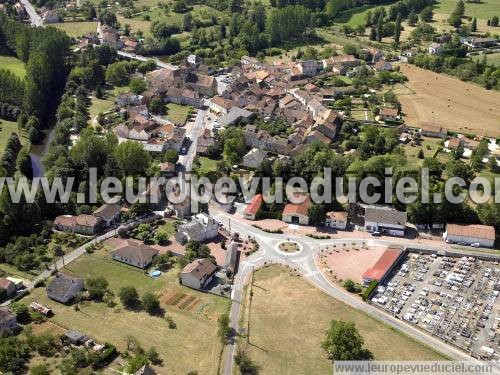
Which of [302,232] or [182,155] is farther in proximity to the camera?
[182,155]

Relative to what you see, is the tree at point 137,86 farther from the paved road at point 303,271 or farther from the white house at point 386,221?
the white house at point 386,221

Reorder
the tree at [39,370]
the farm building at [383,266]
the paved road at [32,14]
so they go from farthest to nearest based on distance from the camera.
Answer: the paved road at [32,14] → the farm building at [383,266] → the tree at [39,370]

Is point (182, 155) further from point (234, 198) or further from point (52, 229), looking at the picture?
point (52, 229)

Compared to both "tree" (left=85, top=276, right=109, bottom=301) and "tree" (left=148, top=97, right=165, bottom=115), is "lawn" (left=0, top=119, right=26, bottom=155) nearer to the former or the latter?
"tree" (left=148, top=97, right=165, bottom=115)

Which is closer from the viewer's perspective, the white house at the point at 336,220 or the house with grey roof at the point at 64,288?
the house with grey roof at the point at 64,288

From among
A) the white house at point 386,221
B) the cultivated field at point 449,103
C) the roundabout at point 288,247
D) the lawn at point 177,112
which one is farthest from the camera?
the lawn at point 177,112

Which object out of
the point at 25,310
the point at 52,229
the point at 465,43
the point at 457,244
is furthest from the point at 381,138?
the point at 465,43

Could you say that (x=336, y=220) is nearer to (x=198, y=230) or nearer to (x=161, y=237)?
(x=198, y=230)

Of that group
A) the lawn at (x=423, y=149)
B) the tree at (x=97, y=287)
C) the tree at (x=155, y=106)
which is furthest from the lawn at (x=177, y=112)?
the tree at (x=97, y=287)
